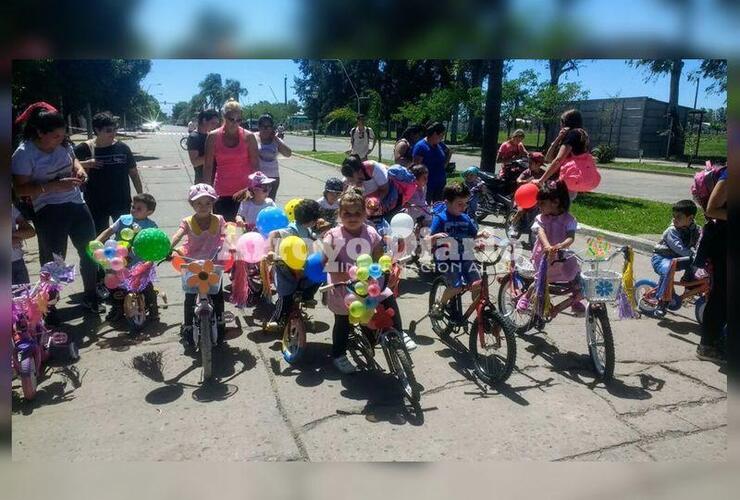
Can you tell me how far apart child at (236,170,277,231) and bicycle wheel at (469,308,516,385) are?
249 cm

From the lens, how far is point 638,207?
10773 mm

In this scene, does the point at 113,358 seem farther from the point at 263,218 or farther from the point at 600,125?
the point at 600,125

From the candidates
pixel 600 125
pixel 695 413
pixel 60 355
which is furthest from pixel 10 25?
pixel 600 125

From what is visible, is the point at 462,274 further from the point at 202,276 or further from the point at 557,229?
the point at 202,276

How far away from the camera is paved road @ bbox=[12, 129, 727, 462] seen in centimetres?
304

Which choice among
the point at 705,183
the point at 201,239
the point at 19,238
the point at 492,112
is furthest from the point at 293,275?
the point at 492,112

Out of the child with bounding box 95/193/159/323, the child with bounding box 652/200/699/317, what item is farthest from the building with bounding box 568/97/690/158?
the child with bounding box 95/193/159/323

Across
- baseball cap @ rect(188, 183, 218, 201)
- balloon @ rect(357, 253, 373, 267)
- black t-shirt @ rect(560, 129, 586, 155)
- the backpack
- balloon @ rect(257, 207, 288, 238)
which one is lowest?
balloon @ rect(357, 253, 373, 267)

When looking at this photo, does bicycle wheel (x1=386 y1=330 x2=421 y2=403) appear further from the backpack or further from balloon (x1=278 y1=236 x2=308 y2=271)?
the backpack

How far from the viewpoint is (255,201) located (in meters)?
5.42

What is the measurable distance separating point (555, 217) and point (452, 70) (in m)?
13.4

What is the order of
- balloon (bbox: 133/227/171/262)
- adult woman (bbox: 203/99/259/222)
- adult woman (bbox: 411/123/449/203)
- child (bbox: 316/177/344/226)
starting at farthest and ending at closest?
adult woman (bbox: 411/123/449/203) → adult woman (bbox: 203/99/259/222) → child (bbox: 316/177/344/226) → balloon (bbox: 133/227/171/262)

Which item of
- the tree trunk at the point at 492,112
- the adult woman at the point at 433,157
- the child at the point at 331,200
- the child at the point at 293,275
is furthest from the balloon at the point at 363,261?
the tree trunk at the point at 492,112

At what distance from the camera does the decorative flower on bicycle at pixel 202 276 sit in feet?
12.6
